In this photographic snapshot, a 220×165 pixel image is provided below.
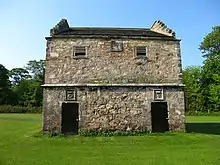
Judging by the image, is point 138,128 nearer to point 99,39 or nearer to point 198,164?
point 99,39

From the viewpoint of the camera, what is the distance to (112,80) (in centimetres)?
1864

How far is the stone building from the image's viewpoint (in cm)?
1800

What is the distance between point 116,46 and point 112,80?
2391mm

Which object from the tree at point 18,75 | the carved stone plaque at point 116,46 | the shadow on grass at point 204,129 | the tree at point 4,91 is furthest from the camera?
the tree at point 18,75

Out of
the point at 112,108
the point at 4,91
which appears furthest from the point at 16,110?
the point at 112,108

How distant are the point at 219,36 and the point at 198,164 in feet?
138

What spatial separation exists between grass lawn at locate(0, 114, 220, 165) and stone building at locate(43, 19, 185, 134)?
157cm

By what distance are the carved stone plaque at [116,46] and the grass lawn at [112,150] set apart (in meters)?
5.95

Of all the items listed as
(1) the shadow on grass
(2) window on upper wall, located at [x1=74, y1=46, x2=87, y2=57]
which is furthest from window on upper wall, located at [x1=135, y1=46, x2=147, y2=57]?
(1) the shadow on grass

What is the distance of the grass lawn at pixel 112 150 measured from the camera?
10.3 m

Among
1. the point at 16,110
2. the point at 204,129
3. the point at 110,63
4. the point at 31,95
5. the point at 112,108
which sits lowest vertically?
the point at 204,129

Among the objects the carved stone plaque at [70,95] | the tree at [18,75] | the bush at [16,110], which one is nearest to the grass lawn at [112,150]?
the carved stone plaque at [70,95]

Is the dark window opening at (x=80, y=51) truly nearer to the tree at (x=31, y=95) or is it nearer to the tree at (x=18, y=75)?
the tree at (x=31, y=95)

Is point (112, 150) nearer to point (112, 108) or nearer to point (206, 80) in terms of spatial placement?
point (112, 108)
